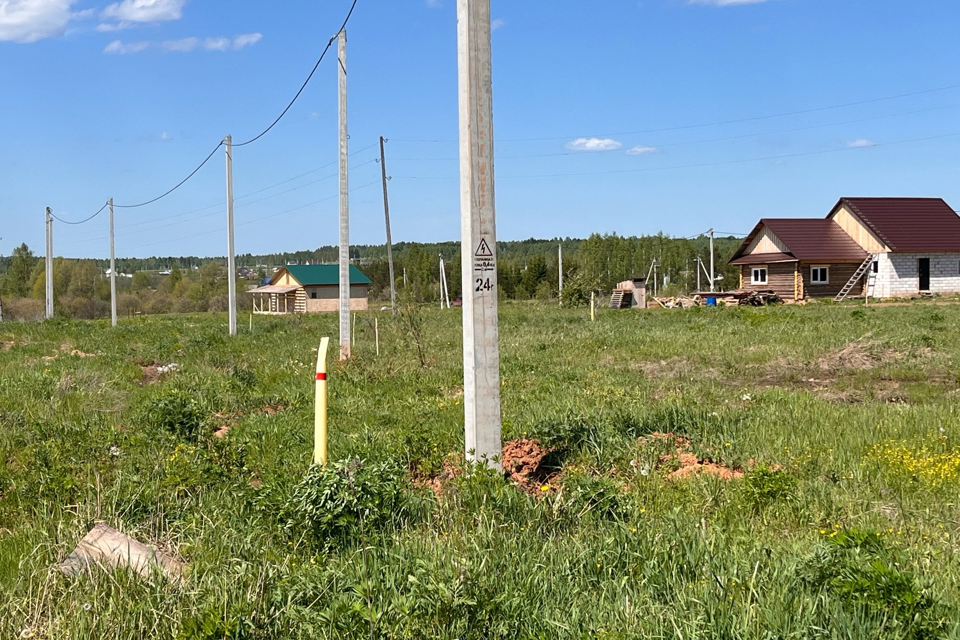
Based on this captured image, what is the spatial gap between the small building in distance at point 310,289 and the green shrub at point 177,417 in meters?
62.8

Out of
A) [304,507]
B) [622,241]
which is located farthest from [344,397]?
[622,241]

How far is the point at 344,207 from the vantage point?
17.9 metres

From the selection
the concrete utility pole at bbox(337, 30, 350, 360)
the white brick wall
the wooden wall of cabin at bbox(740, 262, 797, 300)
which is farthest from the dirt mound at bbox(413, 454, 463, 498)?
the white brick wall

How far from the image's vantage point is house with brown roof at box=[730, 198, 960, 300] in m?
46.9

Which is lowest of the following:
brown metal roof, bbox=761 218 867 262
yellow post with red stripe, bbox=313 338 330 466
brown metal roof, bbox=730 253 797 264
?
yellow post with red stripe, bbox=313 338 330 466

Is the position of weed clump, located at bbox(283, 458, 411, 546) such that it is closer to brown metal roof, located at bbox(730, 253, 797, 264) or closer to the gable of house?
brown metal roof, located at bbox(730, 253, 797, 264)

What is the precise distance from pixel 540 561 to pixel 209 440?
511 cm

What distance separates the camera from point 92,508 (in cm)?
544

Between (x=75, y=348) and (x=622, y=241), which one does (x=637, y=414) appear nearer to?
(x=75, y=348)

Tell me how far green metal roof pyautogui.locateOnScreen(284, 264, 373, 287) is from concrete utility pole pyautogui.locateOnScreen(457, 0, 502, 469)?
68.4 meters

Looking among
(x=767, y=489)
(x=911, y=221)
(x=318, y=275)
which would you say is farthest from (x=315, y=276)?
(x=767, y=489)

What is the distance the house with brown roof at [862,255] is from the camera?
46875mm

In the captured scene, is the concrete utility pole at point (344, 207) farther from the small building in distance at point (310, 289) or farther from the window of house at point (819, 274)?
the small building in distance at point (310, 289)

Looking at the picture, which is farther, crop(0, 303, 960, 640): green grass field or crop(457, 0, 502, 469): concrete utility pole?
crop(457, 0, 502, 469): concrete utility pole
